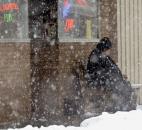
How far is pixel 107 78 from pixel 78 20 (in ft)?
5.76

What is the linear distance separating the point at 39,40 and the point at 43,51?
23 centimetres

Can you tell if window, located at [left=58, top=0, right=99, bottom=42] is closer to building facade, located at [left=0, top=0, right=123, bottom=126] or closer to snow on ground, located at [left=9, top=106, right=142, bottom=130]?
building facade, located at [left=0, top=0, right=123, bottom=126]

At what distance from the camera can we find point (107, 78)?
11.9 m

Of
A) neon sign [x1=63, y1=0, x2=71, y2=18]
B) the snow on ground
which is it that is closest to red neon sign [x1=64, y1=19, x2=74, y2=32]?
neon sign [x1=63, y1=0, x2=71, y2=18]

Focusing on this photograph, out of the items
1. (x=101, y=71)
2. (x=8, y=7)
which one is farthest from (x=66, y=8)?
(x=101, y=71)

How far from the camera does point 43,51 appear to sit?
12.5 metres

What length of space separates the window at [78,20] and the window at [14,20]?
922 millimetres

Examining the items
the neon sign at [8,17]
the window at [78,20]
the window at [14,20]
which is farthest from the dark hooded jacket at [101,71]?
the neon sign at [8,17]

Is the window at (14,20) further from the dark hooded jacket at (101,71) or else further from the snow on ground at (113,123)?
the snow on ground at (113,123)

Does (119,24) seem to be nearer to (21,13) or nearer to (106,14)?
(106,14)

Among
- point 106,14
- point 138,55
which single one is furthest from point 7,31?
point 138,55

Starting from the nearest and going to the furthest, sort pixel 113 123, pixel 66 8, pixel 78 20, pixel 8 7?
pixel 113 123
pixel 8 7
pixel 66 8
pixel 78 20

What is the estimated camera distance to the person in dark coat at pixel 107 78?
1178 cm

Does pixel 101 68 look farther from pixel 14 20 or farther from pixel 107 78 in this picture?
pixel 14 20
